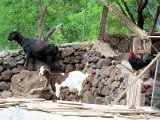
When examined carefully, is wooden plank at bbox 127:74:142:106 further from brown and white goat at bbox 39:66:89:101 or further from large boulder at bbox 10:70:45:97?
large boulder at bbox 10:70:45:97

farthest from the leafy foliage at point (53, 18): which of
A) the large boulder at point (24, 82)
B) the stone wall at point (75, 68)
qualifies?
the large boulder at point (24, 82)

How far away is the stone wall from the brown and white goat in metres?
0.17

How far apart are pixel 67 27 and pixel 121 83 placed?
12455mm

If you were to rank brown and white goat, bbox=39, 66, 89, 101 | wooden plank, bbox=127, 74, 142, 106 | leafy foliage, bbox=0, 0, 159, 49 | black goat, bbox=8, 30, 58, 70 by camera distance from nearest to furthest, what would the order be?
wooden plank, bbox=127, 74, 142, 106, brown and white goat, bbox=39, 66, 89, 101, black goat, bbox=8, 30, 58, 70, leafy foliage, bbox=0, 0, 159, 49

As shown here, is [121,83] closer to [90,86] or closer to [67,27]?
[90,86]

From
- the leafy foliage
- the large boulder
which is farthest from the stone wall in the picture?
the leafy foliage

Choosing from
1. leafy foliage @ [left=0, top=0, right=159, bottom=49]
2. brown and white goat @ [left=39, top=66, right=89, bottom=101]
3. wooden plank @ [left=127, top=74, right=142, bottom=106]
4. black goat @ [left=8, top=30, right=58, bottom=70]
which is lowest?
wooden plank @ [left=127, top=74, right=142, bottom=106]

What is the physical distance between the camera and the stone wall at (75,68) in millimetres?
13914

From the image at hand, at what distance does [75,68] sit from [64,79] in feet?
5.00

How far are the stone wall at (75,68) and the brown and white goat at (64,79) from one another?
17 centimetres

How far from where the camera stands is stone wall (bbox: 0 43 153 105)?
45.6 feet

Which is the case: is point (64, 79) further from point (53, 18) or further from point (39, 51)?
point (53, 18)

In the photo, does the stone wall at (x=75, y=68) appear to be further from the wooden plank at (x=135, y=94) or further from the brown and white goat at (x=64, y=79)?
the wooden plank at (x=135, y=94)

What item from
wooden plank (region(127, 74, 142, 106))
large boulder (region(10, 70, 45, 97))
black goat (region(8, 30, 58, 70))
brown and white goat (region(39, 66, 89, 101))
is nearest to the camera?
wooden plank (region(127, 74, 142, 106))
